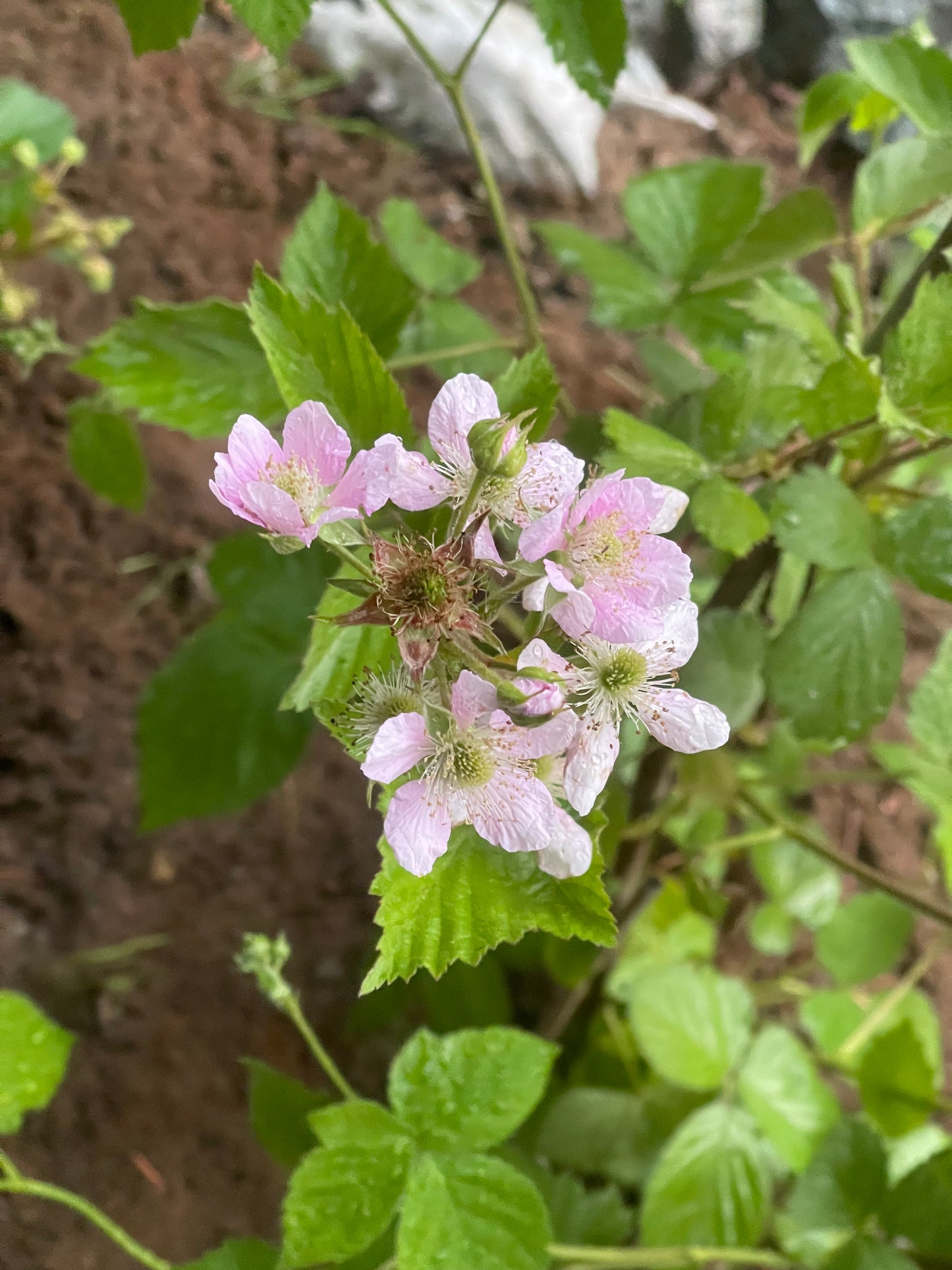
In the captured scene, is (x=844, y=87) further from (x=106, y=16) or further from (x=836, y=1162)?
(x=106, y=16)

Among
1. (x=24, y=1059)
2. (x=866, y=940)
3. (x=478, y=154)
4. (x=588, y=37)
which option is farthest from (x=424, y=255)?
Answer: (x=866, y=940)

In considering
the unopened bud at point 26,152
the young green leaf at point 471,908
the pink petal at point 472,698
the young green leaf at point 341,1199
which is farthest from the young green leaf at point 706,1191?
the unopened bud at point 26,152

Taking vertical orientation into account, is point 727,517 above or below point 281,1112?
above

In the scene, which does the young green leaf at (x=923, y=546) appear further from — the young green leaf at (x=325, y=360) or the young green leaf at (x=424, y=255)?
the young green leaf at (x=424, y=255)

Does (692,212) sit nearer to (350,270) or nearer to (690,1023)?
(350,270)

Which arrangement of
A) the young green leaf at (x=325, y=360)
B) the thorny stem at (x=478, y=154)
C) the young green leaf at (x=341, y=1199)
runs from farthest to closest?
the thorny stem at (x=478, y=154), the young green leaf at (x=341, y=1199), the young green leaf at (x=325, y=360)

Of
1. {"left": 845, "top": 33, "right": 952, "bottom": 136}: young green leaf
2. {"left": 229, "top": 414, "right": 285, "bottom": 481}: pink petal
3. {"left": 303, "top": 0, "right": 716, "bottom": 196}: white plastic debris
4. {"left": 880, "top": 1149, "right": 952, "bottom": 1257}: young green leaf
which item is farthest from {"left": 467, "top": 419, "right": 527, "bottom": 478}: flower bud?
{"left": 303, "top": 0, "right": 716, "bottom": 196}: white plastic debris

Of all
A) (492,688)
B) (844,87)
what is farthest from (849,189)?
(492,688)
